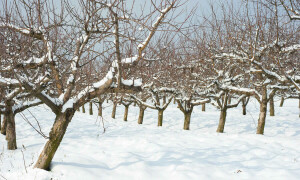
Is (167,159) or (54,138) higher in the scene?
(54,138)

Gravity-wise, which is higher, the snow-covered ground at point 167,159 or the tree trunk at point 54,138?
the tree trunk at point 54,138

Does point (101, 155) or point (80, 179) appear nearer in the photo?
point (80, 179)

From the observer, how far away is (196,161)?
5.36 meters

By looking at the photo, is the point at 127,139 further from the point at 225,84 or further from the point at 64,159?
the point at 225,84

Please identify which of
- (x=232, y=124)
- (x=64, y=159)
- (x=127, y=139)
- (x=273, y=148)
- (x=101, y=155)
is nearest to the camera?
(x=64, y=159)

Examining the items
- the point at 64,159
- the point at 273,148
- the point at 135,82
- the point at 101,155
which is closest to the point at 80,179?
the point at 64,159

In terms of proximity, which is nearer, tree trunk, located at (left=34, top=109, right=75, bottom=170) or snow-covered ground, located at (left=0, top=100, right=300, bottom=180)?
tree trunk, located at (left=34, top=109, right=75, bottom=170)

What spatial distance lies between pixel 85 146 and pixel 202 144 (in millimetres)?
3872

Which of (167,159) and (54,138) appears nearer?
(54,138)

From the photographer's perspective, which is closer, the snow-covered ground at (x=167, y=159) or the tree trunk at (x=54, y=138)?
the tree trunk at (x=54, y=138)

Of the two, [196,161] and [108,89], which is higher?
[108,89]

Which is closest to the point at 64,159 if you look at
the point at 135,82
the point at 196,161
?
the point at 135,82

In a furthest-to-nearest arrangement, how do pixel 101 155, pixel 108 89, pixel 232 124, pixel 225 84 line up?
pixel 232 124
pixel 225 84
pixel 101 155
pixel 108 89

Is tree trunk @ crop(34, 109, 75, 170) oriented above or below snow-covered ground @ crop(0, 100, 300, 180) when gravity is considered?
above
